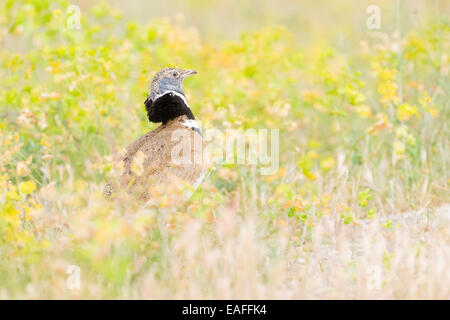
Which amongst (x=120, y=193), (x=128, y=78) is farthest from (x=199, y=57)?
(x=120, y=193)

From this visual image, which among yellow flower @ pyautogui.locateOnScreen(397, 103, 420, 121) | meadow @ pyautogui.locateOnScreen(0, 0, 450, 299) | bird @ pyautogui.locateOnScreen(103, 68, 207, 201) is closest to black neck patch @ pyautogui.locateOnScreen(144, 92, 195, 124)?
bird @ pyautogui.locateOnScreen(103, 68, 207, 201)

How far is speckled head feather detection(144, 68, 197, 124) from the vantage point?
4945mm

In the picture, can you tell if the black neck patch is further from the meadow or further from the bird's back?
the meadow

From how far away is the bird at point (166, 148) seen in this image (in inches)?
178

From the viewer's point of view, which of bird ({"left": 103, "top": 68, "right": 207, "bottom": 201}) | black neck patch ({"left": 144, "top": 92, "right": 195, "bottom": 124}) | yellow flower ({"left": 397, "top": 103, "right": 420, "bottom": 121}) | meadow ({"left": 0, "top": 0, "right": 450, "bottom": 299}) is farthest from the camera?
yellow flower ({"left": 397, "top": 103, "right": 420, "bottom": 121})

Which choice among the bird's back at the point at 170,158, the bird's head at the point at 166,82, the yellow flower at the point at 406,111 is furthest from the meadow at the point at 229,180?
the bird's head at the point at 166,82

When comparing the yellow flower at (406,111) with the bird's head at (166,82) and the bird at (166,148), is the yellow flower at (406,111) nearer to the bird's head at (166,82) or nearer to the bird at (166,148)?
the bird at (166,148)

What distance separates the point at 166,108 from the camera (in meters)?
4.94

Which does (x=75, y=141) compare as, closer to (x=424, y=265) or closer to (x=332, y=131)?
(x=332, y=131)

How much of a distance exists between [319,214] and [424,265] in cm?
98

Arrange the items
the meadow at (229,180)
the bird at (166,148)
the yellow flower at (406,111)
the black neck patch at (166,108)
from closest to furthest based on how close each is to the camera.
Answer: the meadow at (229,180) < the bird at (166,148) < the black neck patch at (166,108) < the yellow flower at (406,111)

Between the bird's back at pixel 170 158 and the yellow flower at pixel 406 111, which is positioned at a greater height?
the yellow flower at pixel 406 111

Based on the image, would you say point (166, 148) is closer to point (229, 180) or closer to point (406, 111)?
point (229, 180)

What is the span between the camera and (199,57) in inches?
316
